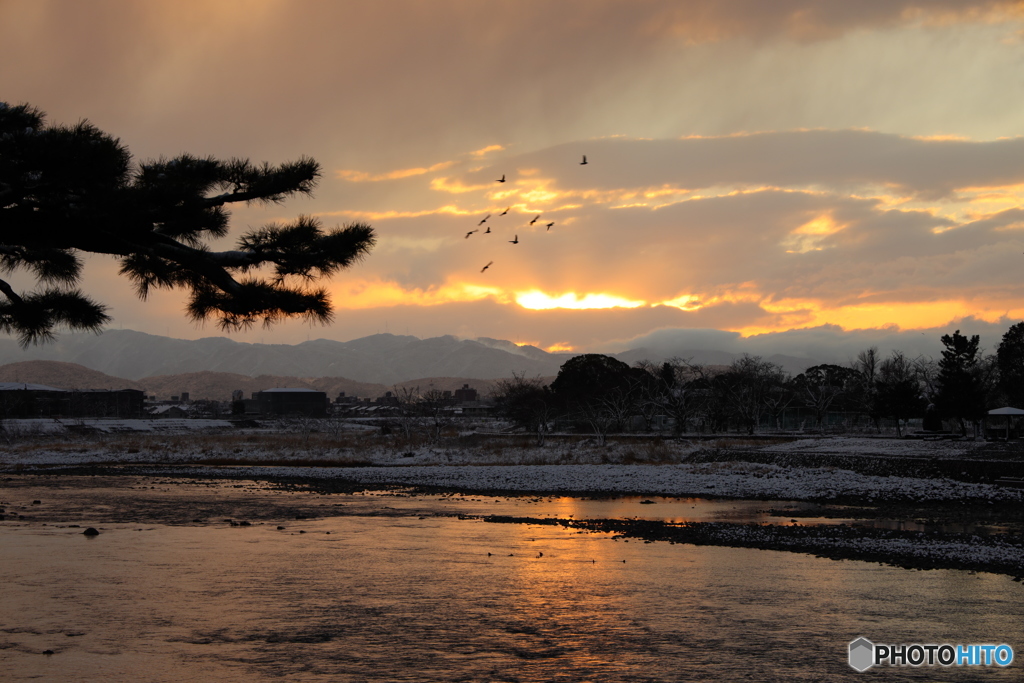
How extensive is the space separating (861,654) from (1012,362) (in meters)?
72.9

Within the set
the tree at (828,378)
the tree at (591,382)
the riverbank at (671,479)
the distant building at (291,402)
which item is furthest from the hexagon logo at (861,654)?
the distant building at (291,402)

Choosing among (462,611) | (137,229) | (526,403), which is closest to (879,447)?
(526,403)

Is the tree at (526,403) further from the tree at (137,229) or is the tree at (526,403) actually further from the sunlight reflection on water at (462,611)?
the tree at (137,229)

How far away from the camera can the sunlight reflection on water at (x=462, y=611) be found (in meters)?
10.5

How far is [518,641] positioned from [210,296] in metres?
7.85

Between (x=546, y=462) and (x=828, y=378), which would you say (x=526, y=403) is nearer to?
(x=546, y=462)

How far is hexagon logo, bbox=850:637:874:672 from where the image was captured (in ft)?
35.0

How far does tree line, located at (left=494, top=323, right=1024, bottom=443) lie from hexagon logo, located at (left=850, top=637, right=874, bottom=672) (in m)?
44.7

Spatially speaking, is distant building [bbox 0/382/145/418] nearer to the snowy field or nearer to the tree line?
the snowy field

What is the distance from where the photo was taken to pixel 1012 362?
71625 mm

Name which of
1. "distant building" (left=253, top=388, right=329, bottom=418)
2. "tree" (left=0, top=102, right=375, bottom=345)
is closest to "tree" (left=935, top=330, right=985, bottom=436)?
"tree" (left=0, top=102, right=375, bottom=345)

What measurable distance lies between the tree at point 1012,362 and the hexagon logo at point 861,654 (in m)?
66.4

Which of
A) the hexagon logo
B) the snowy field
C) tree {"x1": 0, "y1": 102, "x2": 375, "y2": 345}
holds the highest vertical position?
tree {"x1": 0, "y1": 102, "x2": 375, "y2": 345}

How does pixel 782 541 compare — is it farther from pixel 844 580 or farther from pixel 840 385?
pixel 840 385
